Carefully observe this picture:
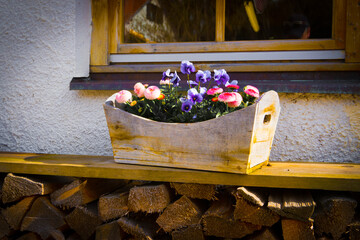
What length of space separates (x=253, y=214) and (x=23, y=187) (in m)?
1.15

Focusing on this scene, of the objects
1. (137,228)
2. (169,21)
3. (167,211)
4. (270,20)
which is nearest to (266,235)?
(167,211)

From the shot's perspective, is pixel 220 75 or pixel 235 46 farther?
pixel 235 46

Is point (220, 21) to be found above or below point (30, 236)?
above

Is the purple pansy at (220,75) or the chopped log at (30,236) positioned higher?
the purple pansy at (220,75)

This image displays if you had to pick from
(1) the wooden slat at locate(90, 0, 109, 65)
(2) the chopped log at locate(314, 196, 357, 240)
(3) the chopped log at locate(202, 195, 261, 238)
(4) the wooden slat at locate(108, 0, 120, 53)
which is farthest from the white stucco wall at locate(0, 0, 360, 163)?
(2) the chopped log at locate(314, 196, 357, 240)

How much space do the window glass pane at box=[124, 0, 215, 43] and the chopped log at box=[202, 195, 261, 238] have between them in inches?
54.8

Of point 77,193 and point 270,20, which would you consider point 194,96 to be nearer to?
point 77,193

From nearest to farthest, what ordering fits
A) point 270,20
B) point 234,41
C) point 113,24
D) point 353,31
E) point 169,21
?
point 353,31, point 234,41, point 113,24, point 270,20, point 169,21

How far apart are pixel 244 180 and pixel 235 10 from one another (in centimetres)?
143

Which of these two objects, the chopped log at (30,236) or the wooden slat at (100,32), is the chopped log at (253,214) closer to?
the chopped log at (30,236)

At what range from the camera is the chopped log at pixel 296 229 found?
4.40 ft

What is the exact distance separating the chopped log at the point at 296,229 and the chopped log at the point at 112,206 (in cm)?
72

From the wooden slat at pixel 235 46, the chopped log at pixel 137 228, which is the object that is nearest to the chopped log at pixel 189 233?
the chopped log at pixel 137 228

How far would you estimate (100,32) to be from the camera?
7.27 ft
